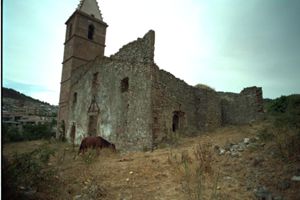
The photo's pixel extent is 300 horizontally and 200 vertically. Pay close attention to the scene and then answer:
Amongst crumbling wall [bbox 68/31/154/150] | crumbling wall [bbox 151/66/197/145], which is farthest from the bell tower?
crumbling wall [bbox 151/66/197/145]

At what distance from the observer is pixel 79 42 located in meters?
18.7

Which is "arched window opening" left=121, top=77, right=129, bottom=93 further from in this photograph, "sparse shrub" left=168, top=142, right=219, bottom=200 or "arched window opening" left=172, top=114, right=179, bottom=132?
"sparse shrub" left=168, top=142, right=219, bottom=200

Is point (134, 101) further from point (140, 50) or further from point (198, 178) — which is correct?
point (198, 178)

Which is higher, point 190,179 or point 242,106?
point 242,106

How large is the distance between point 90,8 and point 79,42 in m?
4.13

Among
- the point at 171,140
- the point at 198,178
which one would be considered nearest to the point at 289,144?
the point at 198,178

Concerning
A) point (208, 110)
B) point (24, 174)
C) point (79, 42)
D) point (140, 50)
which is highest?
point (79, 42)

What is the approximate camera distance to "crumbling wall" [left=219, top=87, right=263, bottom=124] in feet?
43.1

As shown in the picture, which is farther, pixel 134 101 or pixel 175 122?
pixel 175 122

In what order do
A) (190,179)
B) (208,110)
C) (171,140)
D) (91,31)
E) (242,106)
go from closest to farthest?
(190,179) < (171,140) < (208,110) < (242,106) < (91,31)

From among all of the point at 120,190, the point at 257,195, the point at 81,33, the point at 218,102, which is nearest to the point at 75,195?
the point at 120,190

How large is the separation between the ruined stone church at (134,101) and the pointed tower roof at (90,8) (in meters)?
0.99

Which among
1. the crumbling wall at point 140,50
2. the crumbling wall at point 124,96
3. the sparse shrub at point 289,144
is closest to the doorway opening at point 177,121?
the crumbling wall at point 124,96

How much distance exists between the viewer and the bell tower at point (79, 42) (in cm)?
1785
